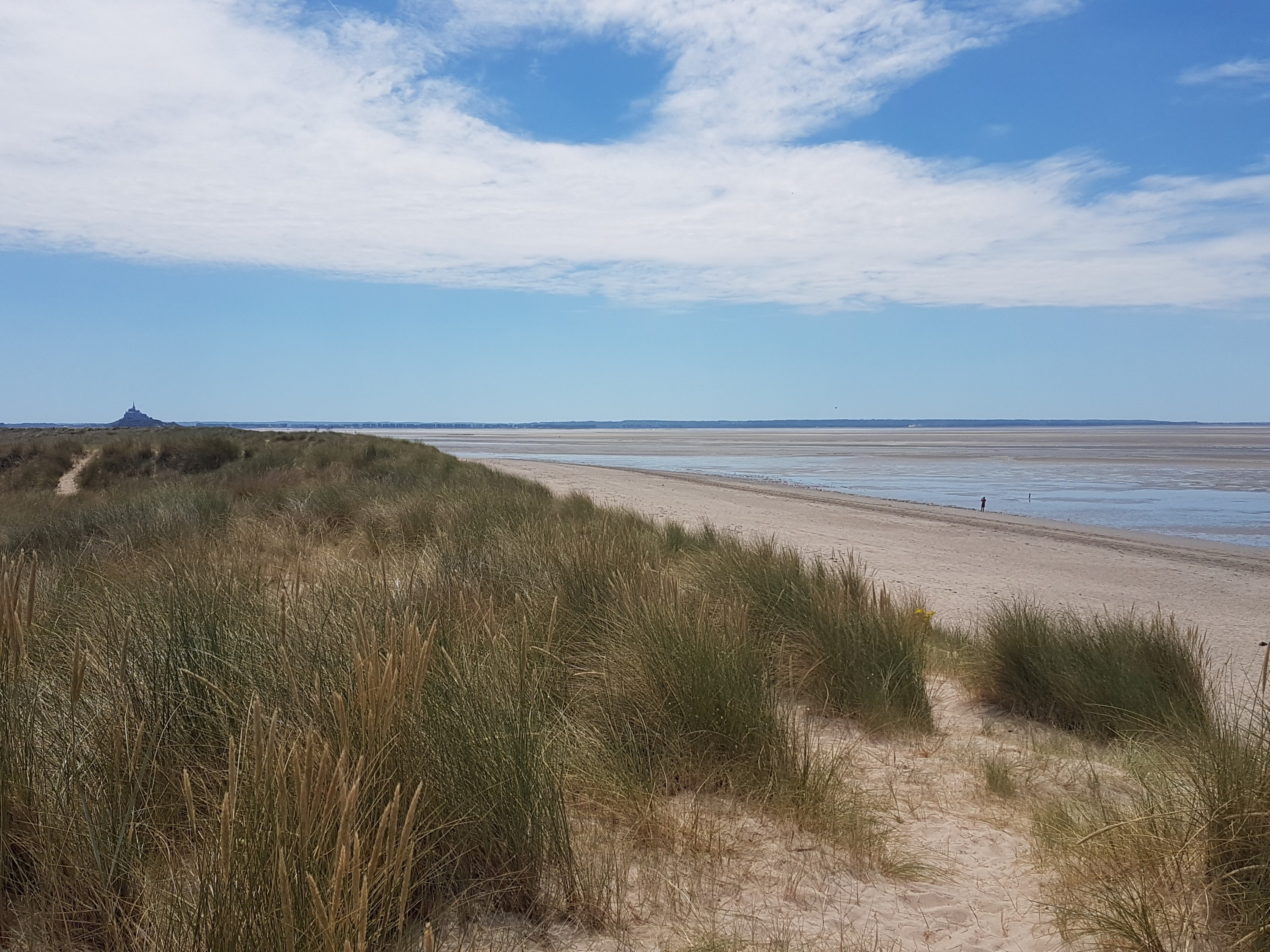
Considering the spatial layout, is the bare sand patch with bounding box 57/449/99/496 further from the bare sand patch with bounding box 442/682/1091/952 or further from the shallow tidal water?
the shallow tidal water

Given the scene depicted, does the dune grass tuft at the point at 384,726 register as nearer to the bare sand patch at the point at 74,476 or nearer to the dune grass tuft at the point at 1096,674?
the dune grass tuft at the point at 1096,674

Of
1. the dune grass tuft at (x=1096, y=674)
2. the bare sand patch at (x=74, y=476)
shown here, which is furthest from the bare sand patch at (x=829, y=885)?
the bare sand patch at (x=74, y=476)

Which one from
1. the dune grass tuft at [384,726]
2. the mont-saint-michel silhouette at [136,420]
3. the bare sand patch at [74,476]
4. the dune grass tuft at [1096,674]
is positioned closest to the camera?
the dune grass tuft at [384,726]

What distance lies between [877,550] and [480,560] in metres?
9.84

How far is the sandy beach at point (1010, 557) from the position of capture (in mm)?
10086

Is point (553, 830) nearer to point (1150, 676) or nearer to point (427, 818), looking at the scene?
point (427, 818)

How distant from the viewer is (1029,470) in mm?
41250

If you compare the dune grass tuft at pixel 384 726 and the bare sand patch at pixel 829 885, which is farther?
the bare sand patch at pixel 829 885

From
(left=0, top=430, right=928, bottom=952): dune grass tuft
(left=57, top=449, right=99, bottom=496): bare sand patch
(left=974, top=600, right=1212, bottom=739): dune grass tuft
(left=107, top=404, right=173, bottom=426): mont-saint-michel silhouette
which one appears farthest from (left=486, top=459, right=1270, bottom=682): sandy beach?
(left=107, top=404, right=173, bottom=426): mont-saint-michel silhouette

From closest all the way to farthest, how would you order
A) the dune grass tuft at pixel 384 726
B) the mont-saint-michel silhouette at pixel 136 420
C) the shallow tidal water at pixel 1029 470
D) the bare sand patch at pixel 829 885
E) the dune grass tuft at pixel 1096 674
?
the dune grass tuft at pixel 384 726 < the bare sand patch at pixel 829 885 < the dune grass tuft at pixel 1096 674 < the shallow tidal water at pixel 1029 470 < the mont-saint-michel silhouette at pixel 136 420

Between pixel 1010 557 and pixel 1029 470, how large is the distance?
97.8ft

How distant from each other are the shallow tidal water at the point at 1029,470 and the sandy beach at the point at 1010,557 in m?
2.64

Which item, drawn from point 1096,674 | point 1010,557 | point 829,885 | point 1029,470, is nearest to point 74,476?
point 1010,557

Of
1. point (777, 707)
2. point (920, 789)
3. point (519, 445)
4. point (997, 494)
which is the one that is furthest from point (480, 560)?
point (519, 445)
